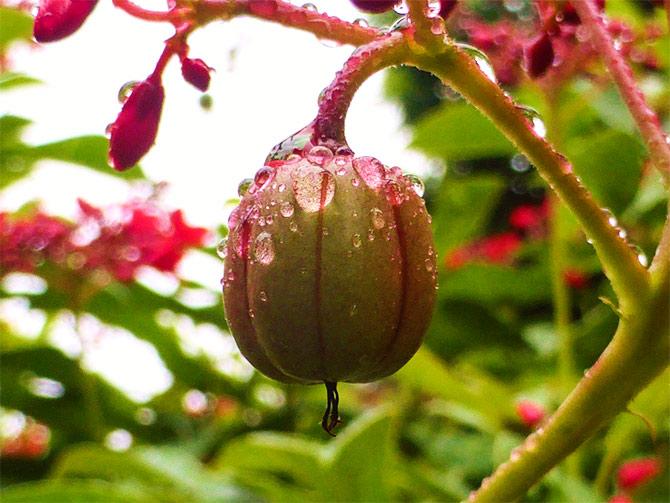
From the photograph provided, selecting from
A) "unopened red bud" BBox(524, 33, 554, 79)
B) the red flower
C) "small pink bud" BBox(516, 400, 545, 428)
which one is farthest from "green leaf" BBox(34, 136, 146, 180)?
"unopened red bud" BBox(524, 33, 554, 79)

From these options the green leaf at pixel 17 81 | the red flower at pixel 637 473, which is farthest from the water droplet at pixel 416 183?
the green leaf at pixel 17 81

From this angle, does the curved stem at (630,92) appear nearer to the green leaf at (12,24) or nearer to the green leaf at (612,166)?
the green leaf at (612,166)

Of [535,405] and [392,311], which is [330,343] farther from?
[535,405]

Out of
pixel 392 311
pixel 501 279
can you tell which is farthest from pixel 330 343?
pixel 501 279

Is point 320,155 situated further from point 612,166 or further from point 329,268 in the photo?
point 612,166

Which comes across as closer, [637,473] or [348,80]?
[348,80]

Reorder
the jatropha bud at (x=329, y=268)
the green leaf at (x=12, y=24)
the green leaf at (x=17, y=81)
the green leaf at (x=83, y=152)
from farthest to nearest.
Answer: the green leaf at (x=83, y=152) < the green leaf at (x=12, y=24) < the green leaf at (x=17, y=81) < the jatropha bud at (x=329, y=268)

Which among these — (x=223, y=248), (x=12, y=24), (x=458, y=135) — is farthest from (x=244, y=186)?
(x=458, y=135)
